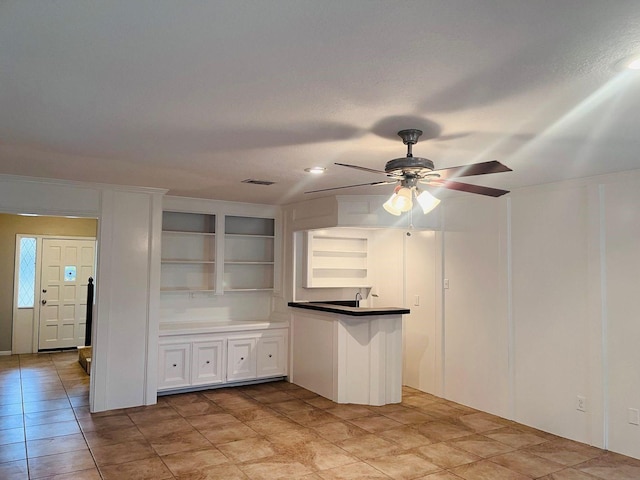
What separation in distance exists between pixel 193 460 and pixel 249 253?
3.49 meters

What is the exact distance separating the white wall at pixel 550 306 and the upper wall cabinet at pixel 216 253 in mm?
2650

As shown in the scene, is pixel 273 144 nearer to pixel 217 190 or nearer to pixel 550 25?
pixel 550 25

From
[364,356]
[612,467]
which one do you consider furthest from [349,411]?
[612,467]

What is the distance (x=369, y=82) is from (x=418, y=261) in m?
4.14

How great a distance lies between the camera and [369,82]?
7.29ft

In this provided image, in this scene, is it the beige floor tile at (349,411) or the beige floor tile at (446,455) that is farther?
the beige floor tile at (349,411)

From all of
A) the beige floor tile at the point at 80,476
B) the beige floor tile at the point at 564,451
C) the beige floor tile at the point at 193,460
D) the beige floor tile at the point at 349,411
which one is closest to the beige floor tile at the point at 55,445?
the beige floor tile at the point at 80,476

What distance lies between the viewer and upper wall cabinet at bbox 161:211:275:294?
6.36 m

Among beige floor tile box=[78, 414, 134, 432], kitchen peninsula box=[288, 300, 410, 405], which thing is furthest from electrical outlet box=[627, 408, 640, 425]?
beige floor tile box=[78, 414, 134, 432]

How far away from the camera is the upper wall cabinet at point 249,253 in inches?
267

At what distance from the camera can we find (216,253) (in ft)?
20.9

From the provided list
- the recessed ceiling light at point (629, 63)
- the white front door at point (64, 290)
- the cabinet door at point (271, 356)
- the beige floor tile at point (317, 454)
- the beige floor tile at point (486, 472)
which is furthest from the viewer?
the white front door at point (64, 290)

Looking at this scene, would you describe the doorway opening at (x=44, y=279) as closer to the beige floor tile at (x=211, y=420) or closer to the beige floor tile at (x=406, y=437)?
the beige floor tile at (x=211, y=420)

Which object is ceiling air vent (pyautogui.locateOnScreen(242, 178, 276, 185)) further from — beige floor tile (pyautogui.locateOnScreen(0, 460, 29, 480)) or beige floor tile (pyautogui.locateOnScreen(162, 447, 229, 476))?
beige floor tile (pyautogui.locateOnScreen(0, 460, 29, 480))
